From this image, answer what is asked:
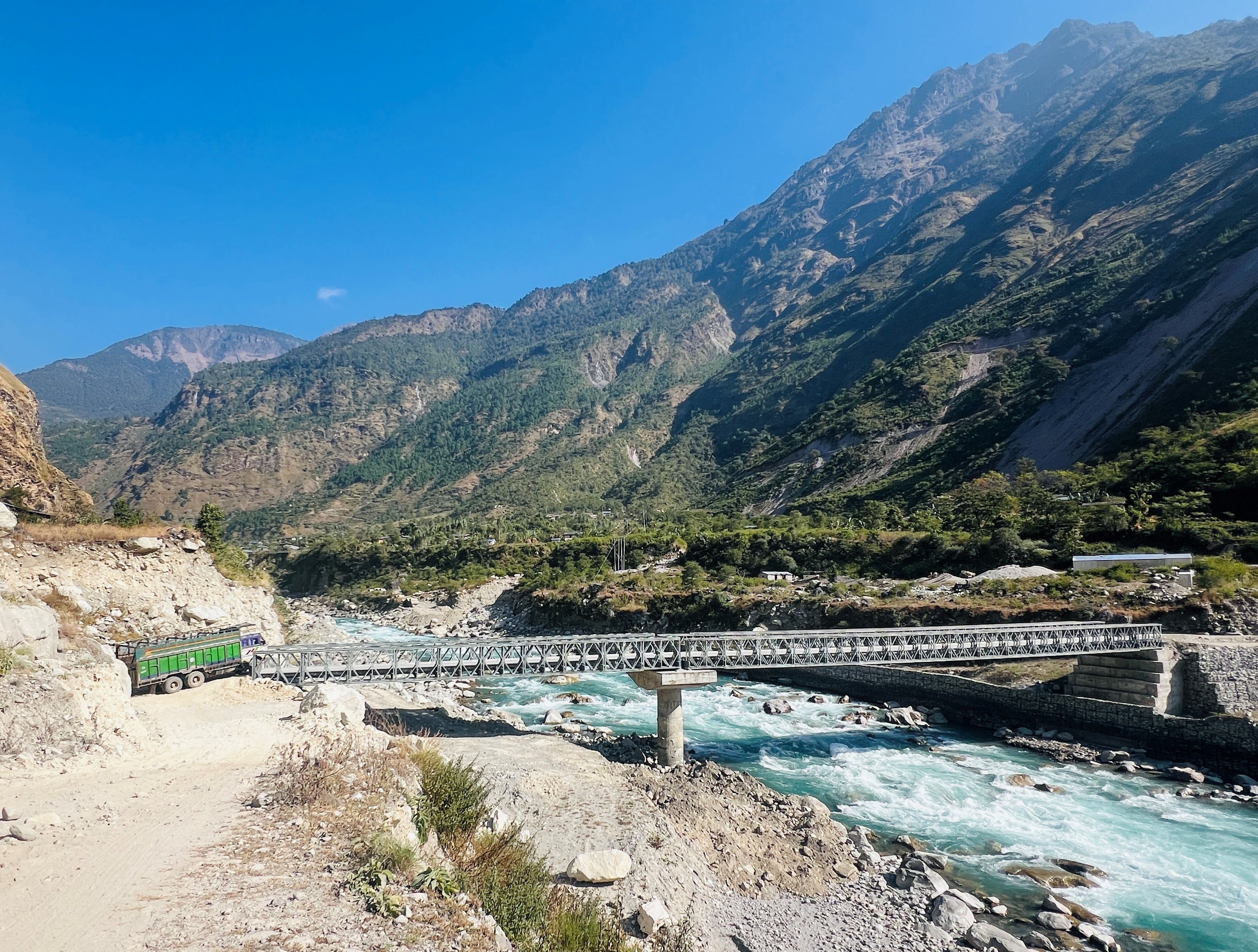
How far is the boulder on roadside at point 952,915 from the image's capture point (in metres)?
12.8

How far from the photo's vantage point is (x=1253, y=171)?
120 metres

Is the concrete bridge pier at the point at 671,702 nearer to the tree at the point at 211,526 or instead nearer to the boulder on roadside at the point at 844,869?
A: the boulder on roadside at the point at 844,869

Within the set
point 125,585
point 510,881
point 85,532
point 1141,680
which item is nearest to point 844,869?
point 510,881

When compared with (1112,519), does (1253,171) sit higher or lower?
higher

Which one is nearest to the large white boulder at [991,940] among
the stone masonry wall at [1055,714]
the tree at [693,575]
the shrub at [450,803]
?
the shrub at [450,803]

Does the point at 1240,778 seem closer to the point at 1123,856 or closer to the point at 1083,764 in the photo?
the point at 1083,764

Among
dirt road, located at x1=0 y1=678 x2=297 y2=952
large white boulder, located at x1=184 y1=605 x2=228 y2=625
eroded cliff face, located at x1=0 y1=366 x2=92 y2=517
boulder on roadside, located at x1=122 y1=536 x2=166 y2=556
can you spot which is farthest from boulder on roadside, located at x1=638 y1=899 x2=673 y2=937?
eroded cliff face, located at x1=0 y1=366 x2=92 y2=517

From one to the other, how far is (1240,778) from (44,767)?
111ft

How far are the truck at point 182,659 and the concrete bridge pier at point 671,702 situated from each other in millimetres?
14085

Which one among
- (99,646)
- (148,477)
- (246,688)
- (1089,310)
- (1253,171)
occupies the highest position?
(1253,171)

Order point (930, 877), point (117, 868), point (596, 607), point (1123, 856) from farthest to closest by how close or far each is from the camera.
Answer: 1. point (596, 607)
2. point (1123, 856)
3. point (930, 877)
4. point (117, 868)

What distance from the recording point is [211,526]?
4578 centimetres

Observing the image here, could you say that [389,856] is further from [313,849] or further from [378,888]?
[313,849]

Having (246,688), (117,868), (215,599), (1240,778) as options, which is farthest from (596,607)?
(117,868)
